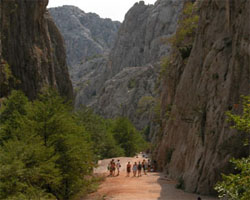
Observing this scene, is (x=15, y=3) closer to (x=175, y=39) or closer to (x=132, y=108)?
(x=175, y=39)

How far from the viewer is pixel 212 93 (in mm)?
21031

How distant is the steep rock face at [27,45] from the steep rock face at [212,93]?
2510 cm

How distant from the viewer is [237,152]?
52.8ft

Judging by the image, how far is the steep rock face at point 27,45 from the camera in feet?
144

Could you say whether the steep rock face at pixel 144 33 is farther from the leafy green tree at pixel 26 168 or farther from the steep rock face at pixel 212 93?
the leafy green tree at pixel 26 168

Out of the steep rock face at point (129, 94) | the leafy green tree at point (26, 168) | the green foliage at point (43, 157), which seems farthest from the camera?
the steep rock face at point (129, 94)

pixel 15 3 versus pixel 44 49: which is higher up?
pixel 15 3

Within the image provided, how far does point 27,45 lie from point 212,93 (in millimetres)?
34119

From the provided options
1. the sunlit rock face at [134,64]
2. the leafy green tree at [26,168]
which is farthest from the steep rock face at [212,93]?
the sunlit rock face at [134,64]

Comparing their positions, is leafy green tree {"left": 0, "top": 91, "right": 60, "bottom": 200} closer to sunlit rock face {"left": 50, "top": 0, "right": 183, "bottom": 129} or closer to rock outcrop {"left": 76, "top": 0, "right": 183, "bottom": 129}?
rock outcrop {"left": 76, "top": 0, "right": 183, "bottom": 129}

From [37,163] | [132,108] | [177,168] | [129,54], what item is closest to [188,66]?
[177,168]

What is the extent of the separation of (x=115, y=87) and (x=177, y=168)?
8997cm

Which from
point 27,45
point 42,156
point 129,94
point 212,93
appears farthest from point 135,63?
point 42,156

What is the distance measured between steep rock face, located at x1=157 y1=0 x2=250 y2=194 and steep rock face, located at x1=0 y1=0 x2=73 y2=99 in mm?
25099
